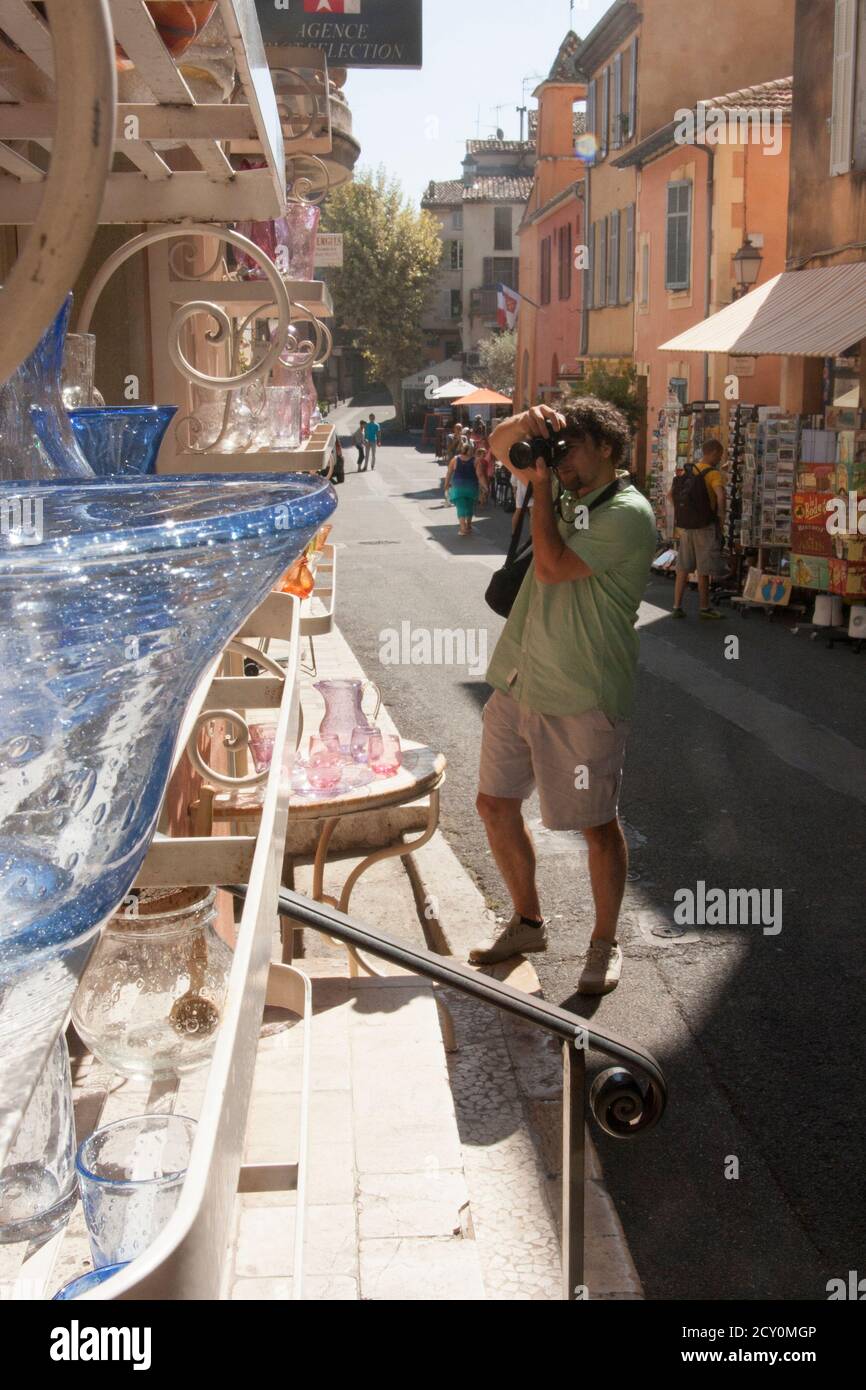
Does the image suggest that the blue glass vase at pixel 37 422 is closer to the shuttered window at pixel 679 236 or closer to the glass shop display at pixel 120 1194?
the glass shop display at pixel 120 1194

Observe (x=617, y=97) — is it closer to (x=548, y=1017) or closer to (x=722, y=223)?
(x=722, y=223)

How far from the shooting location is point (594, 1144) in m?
4.14

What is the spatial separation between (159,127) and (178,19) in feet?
0.35

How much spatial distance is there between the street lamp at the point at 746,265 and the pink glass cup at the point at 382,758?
15.0 m

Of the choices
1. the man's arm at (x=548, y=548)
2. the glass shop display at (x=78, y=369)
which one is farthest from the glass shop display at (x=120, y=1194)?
the man's arm at (x=548, y=548)

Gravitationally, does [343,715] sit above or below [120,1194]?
below

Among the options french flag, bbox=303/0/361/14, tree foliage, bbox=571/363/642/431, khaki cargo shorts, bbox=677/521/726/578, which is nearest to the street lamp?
khaki cargo shorts, bbox=677/521/726/578

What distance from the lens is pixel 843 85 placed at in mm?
14945

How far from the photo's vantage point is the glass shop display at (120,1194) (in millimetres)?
953

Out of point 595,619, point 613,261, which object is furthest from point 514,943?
point 613,261

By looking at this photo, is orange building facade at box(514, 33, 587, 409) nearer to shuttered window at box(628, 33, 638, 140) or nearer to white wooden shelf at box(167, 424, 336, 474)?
shuttered window at box(628, 33, 638, 140)

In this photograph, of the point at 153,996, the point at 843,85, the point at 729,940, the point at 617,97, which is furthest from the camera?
the point at 617,97

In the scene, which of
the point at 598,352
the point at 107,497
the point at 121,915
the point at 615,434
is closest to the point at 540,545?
the point at 615,434
